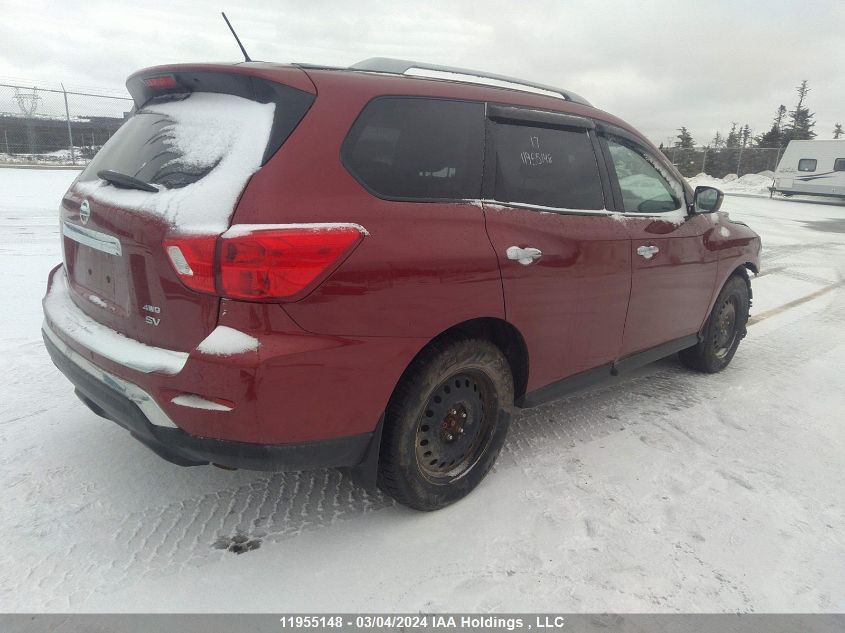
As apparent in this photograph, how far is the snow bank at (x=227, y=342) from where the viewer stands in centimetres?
193

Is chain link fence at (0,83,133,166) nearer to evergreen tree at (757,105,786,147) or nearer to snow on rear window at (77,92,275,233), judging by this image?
snow on rear window at (77,92,275,233)

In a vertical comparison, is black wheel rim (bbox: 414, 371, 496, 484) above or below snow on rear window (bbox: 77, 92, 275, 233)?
below

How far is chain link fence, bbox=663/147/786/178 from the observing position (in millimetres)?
36656

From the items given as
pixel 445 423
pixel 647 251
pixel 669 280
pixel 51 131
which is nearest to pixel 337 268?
pixel 445 423

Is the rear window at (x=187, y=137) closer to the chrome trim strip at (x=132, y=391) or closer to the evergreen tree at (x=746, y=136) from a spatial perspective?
the chrome trim strip at (x=132, y=391)

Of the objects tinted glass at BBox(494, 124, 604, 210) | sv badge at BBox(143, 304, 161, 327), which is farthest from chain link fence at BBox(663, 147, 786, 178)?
sv badge at BBox(143, 304, 161, 327)

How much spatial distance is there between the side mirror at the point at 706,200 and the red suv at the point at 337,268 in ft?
3.49

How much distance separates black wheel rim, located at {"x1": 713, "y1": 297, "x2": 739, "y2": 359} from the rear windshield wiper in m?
3.93

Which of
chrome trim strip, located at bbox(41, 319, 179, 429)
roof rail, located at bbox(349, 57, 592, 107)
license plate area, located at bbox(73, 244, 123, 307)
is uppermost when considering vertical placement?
roof rail, located at bbox(349, 57, 592, 107)

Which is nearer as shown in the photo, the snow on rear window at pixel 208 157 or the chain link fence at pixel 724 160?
the snow on rear window at pixel 208 157

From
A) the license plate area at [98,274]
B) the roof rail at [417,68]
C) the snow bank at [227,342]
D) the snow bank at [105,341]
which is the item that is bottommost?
the snow bank at [105,341]

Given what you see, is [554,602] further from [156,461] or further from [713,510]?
[156,461]

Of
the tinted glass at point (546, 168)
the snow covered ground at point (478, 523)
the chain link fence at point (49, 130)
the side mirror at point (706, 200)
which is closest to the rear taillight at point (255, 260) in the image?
the tinted glass at point (546, 168)

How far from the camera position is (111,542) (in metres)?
2.34
